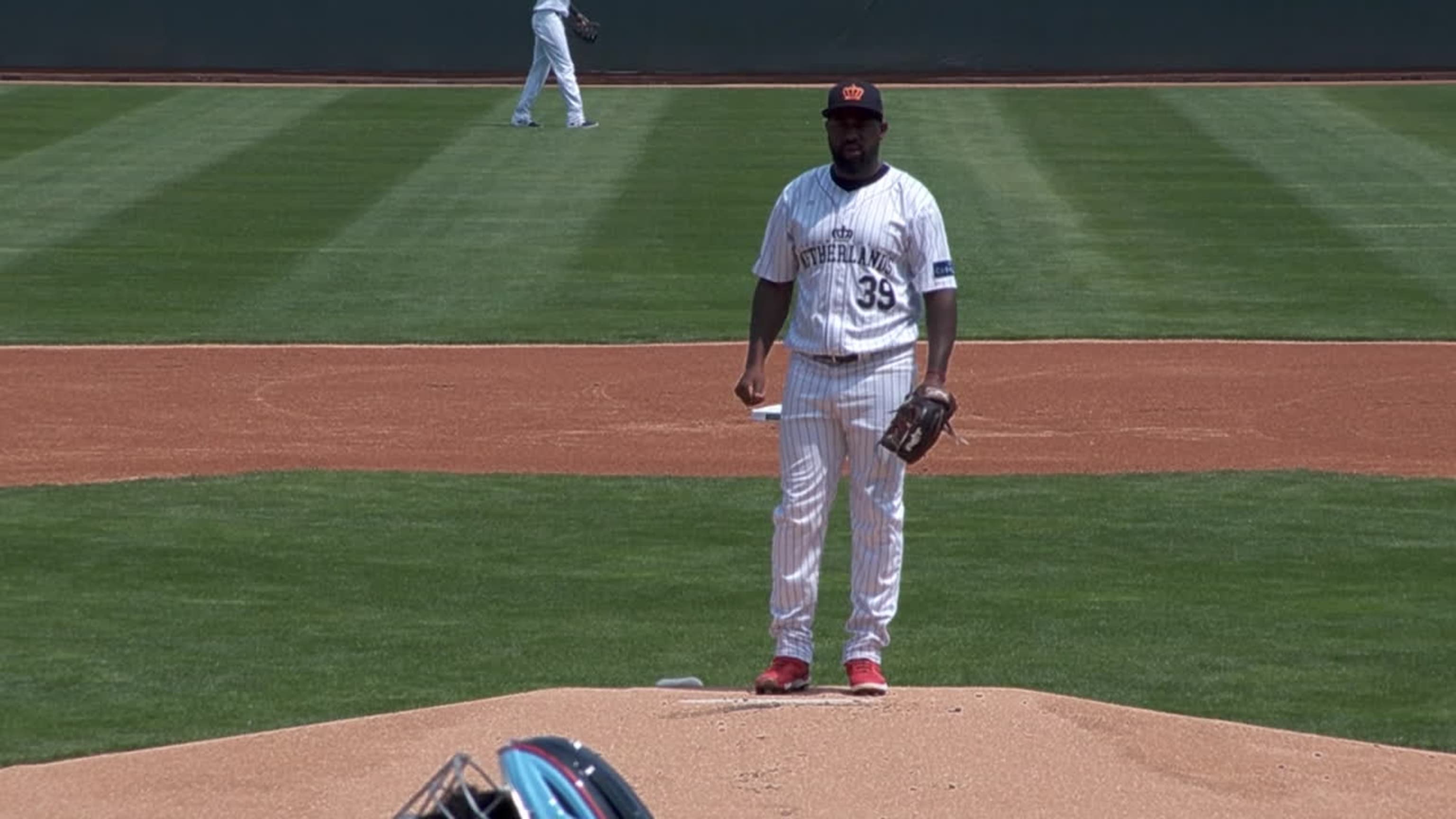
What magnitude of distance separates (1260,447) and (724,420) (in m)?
3.24

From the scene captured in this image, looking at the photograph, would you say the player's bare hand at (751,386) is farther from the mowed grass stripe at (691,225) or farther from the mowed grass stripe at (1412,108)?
the mowed grass stripe at (1412,108)

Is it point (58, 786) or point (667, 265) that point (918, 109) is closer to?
point (667, 265)

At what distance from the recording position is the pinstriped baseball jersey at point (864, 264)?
6824 millimetres

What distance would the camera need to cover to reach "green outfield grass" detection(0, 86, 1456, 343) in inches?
712

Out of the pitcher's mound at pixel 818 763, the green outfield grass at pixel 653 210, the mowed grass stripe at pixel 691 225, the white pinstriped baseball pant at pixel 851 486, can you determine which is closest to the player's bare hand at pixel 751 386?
the white pinstriped baseball pant at pixel 851 486

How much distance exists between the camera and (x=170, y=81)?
104 feet

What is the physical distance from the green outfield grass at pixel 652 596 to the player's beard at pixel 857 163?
6.52 ft

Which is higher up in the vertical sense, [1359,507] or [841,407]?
[841,407]

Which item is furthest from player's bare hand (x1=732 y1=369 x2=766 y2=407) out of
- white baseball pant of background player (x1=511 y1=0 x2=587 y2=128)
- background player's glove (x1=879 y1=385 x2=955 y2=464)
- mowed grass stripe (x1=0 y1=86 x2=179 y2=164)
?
white baseball pant of background player (x1=511 y1=0 x2=587 y2=128)

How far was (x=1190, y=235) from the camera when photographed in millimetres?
21188

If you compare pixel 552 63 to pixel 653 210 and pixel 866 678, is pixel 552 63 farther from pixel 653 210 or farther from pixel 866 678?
pixel 866 678

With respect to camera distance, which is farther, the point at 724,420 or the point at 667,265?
the point at 667,265

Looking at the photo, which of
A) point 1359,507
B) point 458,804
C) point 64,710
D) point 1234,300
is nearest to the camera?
point 458,804

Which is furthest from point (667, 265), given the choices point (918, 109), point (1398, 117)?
point (1398, 117)
